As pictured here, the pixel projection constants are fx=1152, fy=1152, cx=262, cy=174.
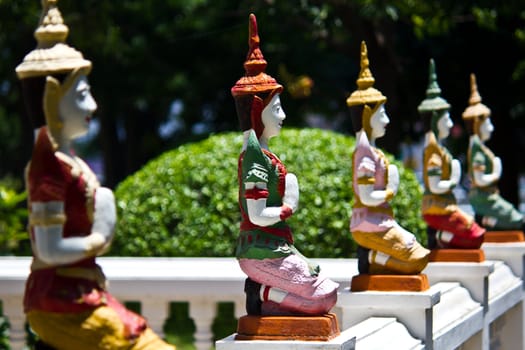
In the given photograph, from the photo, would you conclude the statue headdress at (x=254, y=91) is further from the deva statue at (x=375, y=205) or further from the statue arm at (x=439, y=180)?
the statue arm at (x=439, y=180)

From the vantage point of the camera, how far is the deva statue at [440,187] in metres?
7.00

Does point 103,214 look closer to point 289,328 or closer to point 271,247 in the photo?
point 271,247

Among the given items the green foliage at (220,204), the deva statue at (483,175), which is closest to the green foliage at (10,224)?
the green foliage at (220,204)

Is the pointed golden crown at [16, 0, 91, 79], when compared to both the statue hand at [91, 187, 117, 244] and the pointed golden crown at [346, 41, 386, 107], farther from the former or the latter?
the pointed golden crown at [346, 41, 386, 107]

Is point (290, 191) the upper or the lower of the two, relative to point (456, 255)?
upper

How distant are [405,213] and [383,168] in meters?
3.40

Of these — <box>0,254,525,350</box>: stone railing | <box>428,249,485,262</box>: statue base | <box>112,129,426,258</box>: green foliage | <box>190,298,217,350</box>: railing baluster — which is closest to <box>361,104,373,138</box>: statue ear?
<box>0,254,525,350</box>: stone railing

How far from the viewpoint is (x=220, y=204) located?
29.2 ft

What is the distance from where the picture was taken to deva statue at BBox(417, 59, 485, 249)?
6996 mm

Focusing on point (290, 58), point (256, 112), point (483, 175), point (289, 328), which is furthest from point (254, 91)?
point (290, 58)

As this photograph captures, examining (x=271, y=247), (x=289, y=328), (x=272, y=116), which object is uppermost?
(x=272, y=116)

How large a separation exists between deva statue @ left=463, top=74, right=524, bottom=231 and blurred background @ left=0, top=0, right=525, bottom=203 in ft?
13.5

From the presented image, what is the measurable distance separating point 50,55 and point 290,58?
51.6ft

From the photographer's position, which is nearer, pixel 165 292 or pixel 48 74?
pixel 48 74
